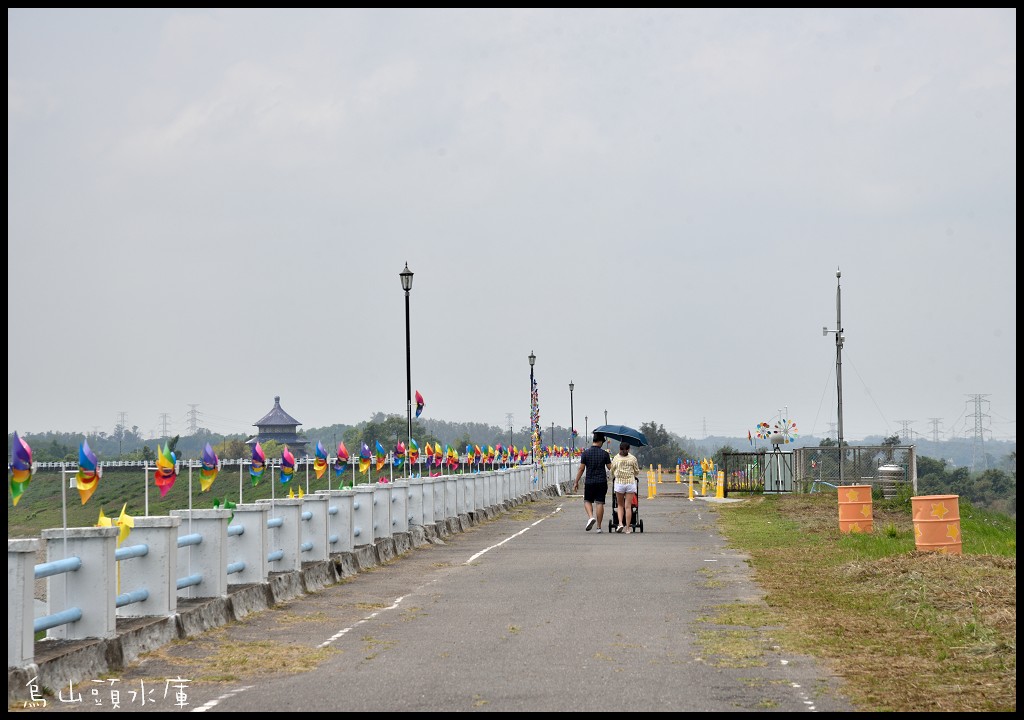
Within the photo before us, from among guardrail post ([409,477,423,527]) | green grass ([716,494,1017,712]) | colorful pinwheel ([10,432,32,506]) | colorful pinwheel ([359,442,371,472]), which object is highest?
colorful pinwheel ([10,432,32,506])

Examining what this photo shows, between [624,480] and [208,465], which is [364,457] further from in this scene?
[208,465]

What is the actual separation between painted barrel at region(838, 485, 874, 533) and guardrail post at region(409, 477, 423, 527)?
26.5 feet

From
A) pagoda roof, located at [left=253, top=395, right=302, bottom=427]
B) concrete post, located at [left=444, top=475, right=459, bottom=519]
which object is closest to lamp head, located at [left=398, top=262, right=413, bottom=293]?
concrete post, located at [left=444, top=475, right=459, bottom=519]

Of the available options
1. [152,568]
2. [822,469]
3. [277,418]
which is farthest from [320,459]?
[277,418]

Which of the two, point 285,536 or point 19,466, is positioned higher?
point 19,466

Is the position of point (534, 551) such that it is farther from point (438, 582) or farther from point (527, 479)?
point (527, 479)

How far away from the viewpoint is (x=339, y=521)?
63.8 ft

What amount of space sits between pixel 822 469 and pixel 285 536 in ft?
114

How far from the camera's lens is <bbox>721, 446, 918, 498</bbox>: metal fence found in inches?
1645

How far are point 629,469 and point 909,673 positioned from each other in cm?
1564

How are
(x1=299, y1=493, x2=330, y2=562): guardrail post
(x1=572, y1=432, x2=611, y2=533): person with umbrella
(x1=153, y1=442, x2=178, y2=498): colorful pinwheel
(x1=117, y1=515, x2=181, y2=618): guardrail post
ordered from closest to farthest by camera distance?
(x1=117, y1=515, x2=181, y2=618): guardrail post < (x1=153, y1=442, x2=178, y2=498): colorful pinwheel < (x1=299, y1=493, x2=330, y2=562): guardrail post < (x1=572, y1=432, x2=611, y2=533): person with umbrella

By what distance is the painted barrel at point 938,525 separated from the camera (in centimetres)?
1880

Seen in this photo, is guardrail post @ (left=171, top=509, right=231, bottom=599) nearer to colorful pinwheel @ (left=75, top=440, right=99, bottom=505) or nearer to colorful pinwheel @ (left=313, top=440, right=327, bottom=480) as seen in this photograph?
colorful pinwheel @ (left=75, top=440, right=99, bottom=505)

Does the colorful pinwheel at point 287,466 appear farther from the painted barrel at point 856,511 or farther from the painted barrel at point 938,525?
the painted barrel at point 856,511
